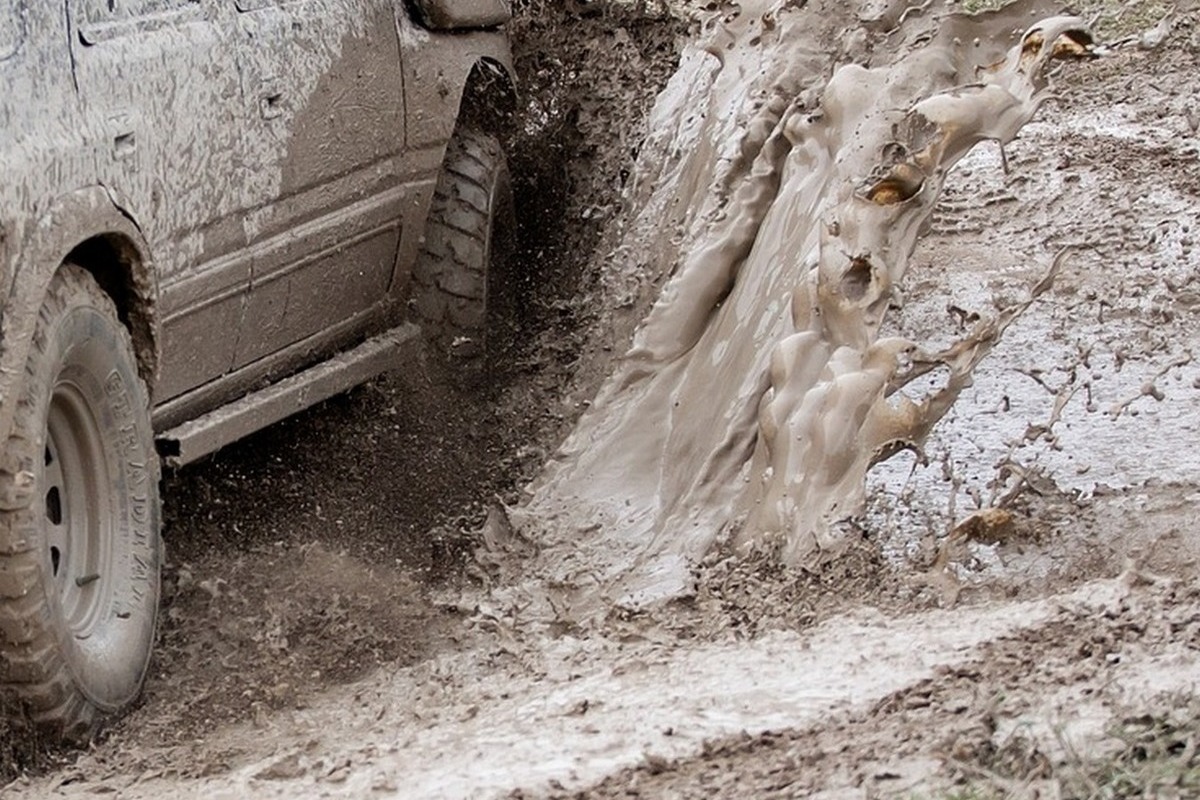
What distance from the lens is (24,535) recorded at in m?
4.55

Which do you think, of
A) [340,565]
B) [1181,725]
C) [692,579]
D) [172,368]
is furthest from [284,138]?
[1181,725]

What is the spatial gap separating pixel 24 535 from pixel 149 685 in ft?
2.82

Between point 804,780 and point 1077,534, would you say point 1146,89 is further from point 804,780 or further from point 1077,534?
point 804,780

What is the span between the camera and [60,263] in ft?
15.8

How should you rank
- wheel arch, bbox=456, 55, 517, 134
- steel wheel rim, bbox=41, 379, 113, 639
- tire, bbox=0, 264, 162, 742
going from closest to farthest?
tire, bbox=0, 264, 162, 742 → steel wheel rim, bbox=41, 379, 113, 639 → wheel arch, bbox=456, 55, 517, 134

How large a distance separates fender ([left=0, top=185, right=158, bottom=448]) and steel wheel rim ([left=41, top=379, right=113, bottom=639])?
0.32 meters

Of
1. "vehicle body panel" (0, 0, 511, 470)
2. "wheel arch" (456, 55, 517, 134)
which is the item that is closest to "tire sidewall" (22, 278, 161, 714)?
"vehicle body panel" (0, 0, 511, 470)

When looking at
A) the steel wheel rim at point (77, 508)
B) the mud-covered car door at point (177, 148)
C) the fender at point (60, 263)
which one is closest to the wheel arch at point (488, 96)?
the mud-covered car door at point (177, 148)

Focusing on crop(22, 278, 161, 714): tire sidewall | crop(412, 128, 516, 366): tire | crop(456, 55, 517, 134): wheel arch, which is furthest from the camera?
crop(456, 55, 517, 134): wheel arch

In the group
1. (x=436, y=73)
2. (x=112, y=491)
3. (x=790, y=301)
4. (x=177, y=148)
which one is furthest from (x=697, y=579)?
(x=436, y=73)

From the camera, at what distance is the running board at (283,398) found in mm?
5594

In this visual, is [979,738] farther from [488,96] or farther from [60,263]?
[488,96]

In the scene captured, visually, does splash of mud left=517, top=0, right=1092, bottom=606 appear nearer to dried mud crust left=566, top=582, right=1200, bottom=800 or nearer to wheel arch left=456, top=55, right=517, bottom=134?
wheel arch left=456, top=55, right=517, bottom=134

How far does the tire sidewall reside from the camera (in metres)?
4.73
